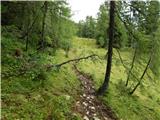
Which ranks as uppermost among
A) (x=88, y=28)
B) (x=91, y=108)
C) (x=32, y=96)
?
(x=88, y=28)

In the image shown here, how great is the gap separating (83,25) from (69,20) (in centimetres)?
7814

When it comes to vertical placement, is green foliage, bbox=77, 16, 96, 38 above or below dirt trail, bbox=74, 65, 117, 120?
above

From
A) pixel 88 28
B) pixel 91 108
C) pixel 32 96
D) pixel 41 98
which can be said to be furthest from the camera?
pixel 88 28

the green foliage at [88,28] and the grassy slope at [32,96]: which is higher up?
the green foliage at [88,28]

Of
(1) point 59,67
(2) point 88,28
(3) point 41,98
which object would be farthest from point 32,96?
(2) point 88,28

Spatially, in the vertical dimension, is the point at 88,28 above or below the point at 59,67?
above

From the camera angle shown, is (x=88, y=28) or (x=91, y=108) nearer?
(x=91, y=108)

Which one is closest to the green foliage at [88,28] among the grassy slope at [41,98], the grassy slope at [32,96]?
the grassy slope at [41,98]

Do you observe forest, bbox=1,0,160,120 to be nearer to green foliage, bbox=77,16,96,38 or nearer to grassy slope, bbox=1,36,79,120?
grassy slope, bbox=1,36,79,120

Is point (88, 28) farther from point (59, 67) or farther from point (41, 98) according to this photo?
point (41, 98)

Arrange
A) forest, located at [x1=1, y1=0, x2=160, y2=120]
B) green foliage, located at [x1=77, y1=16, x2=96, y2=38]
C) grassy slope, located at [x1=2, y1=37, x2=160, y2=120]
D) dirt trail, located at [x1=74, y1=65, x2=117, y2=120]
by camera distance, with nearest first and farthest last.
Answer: grassy slope, located at [x1=2, y1=37, x2=160, y2=120], forest, located at [x1=1, y1=0, x2=160, y2=120], dirt trail, located at [x1=74, y1=65, x2=117, y2=120], green foliage, located at [x1=77, y1=16, x2=96, y2=38]

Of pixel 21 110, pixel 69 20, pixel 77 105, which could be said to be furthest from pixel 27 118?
pixel 69 20

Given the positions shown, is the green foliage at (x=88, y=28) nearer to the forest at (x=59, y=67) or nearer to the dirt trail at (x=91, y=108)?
the forest at (x=59, y=67)

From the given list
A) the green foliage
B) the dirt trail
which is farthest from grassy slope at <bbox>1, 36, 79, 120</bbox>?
the green foliage
